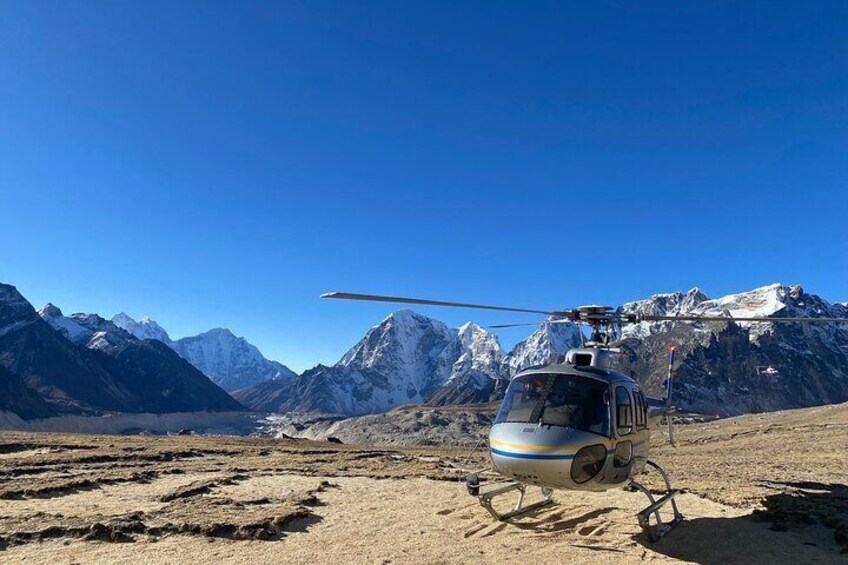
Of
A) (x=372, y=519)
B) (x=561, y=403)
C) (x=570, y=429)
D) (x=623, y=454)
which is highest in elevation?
(x=561, y=403)

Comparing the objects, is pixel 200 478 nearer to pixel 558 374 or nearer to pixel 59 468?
pixel 59 468

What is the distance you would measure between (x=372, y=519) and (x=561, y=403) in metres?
6.29

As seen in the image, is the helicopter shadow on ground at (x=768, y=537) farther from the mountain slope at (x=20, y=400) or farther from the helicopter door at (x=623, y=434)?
the mountain slope at (x=20, y=400)

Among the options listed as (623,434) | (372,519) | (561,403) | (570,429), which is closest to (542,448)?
(570,429)

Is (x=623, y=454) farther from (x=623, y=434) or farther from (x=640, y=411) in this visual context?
(x=640, y=411)

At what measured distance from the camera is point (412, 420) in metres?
93.6

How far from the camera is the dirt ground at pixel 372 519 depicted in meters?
11.5

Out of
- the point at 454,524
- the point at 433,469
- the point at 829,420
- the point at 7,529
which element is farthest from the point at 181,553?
the point at 829,420

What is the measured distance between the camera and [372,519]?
14.8 metres

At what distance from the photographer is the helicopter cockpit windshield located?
474 inches

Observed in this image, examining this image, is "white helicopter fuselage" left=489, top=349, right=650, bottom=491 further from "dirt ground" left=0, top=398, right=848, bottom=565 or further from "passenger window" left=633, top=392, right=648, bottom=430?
"dirt ground" left=0, top=398, right=848, bottom=565

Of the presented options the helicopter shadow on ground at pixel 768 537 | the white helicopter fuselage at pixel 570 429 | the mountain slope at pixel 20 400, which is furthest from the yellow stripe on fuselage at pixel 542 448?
the mountain slope at pixel 20 400

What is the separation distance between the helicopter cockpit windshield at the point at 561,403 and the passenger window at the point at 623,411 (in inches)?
15.3

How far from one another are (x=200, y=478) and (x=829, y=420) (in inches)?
2081
